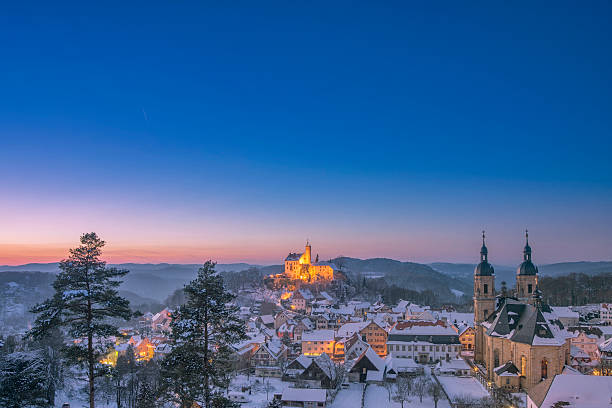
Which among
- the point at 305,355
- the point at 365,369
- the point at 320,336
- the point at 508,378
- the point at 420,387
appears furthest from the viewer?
the point at 320,336

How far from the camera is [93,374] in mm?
15648

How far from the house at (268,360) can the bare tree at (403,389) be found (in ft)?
51.6

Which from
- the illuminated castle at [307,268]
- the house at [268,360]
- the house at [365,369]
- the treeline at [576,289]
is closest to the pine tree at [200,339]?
the house at [365,369]

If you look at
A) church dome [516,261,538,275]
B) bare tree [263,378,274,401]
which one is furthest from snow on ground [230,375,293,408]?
church dome [516,261,538,275]

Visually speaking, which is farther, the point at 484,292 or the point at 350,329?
the point at 350,329

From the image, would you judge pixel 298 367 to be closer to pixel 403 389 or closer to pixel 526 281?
pixel 403 389

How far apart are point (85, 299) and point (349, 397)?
112 ft

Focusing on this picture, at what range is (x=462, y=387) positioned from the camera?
4347 cm

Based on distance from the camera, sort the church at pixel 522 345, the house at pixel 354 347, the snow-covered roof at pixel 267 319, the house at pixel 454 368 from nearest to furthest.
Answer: the church at pixel 522 345 → the house at pixel 454 368 → the house at pixel 354 347 → the snow-covered roof at pixel 267 319

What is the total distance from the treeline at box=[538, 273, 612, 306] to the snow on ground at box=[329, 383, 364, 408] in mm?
88355

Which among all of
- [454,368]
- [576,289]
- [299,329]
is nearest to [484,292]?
[454,368]

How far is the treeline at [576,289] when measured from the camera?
119562 mm

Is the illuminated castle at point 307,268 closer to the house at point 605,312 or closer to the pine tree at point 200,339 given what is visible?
the house at point 605,312

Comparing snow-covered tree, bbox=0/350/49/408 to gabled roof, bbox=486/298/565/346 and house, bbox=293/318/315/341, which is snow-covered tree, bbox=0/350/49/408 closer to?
gabled roof, bbox=486/298/565/346
